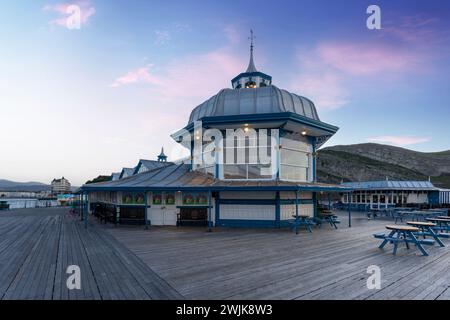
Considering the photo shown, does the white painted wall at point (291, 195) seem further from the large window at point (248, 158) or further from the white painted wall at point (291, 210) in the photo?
the large window at point (248, 158)

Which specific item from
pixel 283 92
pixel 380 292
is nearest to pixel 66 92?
pixel 283 92

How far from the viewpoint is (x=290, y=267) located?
20.6ft

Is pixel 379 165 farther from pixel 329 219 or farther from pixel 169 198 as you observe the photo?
pixel 169 198

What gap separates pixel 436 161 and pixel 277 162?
428 ft

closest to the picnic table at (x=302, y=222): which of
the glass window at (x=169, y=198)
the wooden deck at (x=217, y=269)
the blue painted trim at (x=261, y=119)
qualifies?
the wooden deck at (x=217, y=269)

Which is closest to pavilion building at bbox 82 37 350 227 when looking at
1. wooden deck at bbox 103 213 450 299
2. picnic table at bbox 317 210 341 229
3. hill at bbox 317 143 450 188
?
picnic table at bbox 317 210 341 229

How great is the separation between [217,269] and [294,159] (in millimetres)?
11268

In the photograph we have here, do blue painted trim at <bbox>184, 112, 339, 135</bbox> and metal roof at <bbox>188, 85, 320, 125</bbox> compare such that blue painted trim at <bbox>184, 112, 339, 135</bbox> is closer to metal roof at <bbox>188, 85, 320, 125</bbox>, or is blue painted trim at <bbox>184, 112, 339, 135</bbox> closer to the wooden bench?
metal roof at <bbox>188, 85, 320, 125</bbox>

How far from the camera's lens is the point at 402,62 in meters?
14.5

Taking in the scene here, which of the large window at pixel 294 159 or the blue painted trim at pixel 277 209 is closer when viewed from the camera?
the blue painted trim at pixel 277 209

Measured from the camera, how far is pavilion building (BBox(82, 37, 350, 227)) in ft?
46.7

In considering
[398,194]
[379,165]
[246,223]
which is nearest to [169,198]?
[246,223]

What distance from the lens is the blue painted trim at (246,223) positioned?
46.3ft

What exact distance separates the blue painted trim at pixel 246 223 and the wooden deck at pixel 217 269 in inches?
150
